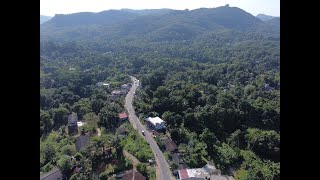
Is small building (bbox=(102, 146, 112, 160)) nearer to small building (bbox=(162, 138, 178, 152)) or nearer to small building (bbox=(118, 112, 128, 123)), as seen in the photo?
small building (bbox=(162, 138, 178, 152))

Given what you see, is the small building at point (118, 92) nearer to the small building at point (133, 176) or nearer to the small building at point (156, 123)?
the small building at point (156, 123)

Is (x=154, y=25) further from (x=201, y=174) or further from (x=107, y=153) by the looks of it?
(x=201, y=174)

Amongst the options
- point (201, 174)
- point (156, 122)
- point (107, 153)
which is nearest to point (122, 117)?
point (156, 122)
